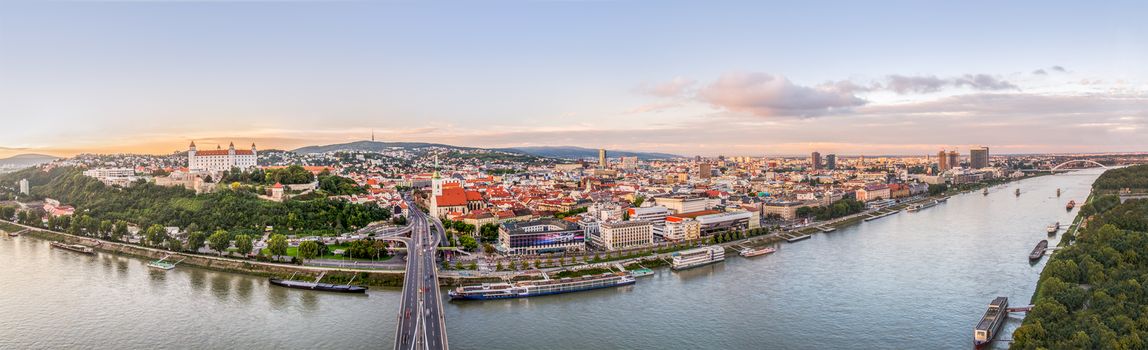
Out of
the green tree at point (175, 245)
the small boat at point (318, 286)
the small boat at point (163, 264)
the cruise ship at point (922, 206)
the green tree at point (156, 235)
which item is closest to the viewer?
the small boat at point (318, 286)

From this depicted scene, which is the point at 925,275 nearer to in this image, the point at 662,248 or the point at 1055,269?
the point at 1055,269

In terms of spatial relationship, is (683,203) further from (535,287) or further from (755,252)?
(535,287)

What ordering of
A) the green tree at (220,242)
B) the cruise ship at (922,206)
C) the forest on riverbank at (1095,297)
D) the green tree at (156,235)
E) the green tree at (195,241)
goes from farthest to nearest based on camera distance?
the cruise ship at (922,206) < the green tree at (156,235) < the green tree at (195,241) < the green tree at (220,242) < the forest on riverbank at (1095,297)

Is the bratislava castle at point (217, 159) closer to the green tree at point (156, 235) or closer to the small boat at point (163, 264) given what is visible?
the green tree at point (156, 235)

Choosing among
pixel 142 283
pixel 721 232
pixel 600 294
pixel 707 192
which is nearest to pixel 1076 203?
pixel 707 192

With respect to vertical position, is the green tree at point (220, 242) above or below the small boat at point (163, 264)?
above

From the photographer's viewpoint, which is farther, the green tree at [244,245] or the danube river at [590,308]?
the green tree at [244,245]

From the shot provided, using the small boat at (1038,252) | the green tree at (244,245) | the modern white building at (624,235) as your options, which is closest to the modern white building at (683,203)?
the modern white building at (624,235)

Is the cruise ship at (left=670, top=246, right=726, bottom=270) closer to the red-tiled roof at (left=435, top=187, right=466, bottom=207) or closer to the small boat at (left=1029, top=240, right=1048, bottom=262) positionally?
the small boat at (left=1029, top=240, right=1048, bottom=262)
